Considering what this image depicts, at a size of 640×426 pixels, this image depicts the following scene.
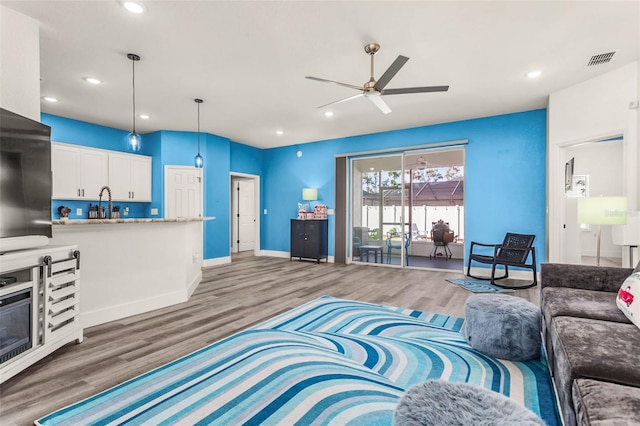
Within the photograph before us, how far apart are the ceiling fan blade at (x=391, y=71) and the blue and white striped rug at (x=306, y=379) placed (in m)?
2.38

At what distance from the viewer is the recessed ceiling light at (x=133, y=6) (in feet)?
8.09

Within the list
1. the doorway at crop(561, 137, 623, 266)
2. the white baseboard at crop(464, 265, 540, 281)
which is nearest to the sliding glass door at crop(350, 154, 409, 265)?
the white baseboard at crop(464, 265, 540, 281)

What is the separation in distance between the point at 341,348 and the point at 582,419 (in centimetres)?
166

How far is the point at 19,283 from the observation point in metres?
2.07

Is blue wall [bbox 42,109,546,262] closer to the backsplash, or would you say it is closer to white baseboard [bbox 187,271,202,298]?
the backsplash

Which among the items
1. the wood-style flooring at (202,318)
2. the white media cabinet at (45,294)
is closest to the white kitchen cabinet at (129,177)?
the wood-style flooring at (202,318)

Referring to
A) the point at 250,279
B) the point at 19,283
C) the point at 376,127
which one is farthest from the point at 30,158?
the point at 376,127

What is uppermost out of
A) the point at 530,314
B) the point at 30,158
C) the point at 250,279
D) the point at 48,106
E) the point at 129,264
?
the point at 48,106

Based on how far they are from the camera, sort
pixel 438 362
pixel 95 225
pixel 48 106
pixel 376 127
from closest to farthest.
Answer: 1. pixel 438 362
2. pixel 95 225
3. pixel 48 106
4. pixel 376 127

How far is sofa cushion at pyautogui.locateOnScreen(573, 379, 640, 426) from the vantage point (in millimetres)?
945

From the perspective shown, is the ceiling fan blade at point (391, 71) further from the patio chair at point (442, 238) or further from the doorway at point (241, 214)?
the doorway at point (241, 214)

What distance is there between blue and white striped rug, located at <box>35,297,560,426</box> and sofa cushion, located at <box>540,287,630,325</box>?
0.47 metres

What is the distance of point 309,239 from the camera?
7020 mm

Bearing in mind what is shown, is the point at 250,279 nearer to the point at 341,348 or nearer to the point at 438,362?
the point at 341,348
